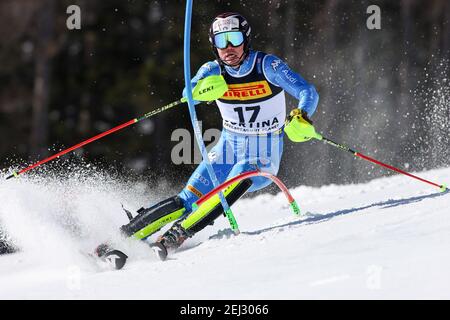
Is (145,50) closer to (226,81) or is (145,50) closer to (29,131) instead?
(29,131)

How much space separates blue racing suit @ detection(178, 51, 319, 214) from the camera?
536 cm

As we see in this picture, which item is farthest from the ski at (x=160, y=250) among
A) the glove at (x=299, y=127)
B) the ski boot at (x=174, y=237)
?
the glove at (x=299, y=127)

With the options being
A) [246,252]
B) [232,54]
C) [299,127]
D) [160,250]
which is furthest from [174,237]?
[232,54]

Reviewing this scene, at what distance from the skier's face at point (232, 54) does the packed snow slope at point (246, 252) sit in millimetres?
1209

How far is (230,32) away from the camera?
525 centimetres

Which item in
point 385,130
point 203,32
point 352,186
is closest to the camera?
point 352,186

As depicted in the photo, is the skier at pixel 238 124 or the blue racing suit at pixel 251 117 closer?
the skier at pixel 238 124

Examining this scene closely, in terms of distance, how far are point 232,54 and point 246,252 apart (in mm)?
1484

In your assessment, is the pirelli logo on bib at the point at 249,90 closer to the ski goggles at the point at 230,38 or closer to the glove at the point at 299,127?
the ski goggles at the point at 230,38

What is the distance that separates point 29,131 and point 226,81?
1457cm

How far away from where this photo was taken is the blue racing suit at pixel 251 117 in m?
5.36

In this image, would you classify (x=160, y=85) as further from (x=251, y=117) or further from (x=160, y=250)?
(x=160, y=250)
